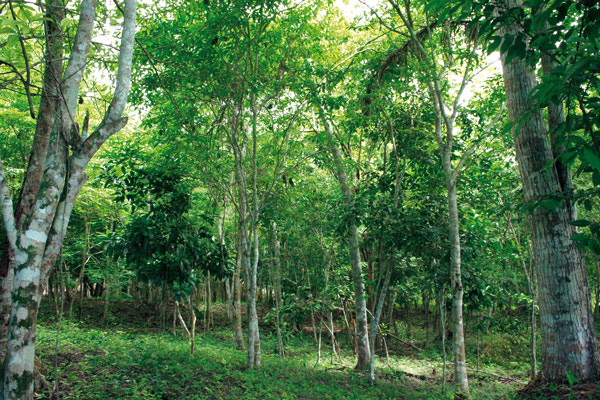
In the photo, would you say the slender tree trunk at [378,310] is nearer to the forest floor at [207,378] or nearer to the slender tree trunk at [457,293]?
the forest floor at [207,378]

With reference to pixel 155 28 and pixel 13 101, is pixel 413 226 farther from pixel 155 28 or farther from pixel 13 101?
pixel 13 101

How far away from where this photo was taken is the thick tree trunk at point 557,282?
3.36 meters

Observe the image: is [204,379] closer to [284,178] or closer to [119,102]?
[119,102]

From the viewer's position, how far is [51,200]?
288 cm

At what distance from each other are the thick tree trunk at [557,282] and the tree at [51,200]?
348 cm

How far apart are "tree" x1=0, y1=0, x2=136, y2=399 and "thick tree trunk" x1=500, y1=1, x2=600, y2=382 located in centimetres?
348

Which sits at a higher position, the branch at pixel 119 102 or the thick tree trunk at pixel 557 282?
the branch at pixel 119 102

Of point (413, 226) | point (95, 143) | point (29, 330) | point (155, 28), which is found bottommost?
point (29, 330)

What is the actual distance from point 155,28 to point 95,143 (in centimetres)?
382

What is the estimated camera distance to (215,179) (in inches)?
312

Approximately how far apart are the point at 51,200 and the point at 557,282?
4450 mm

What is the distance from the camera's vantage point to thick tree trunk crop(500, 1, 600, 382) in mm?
3359

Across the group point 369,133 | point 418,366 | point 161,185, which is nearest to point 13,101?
point 161,185

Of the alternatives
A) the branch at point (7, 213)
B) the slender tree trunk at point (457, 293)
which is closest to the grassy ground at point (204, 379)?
the slender tree trunk at point (457, 293)
